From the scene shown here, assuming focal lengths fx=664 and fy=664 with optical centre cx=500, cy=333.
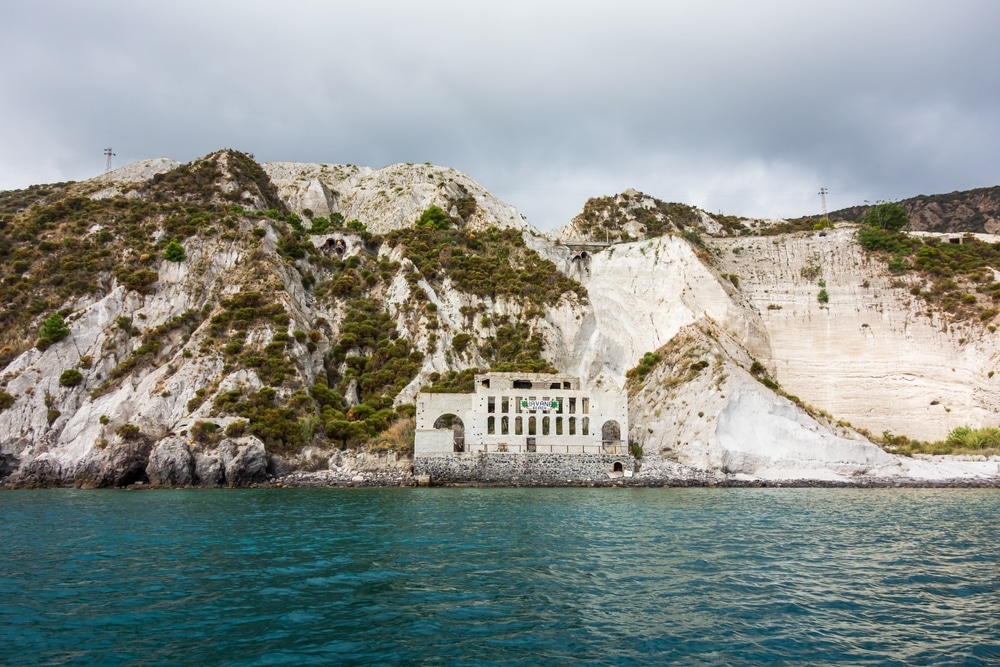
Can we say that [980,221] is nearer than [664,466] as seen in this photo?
No

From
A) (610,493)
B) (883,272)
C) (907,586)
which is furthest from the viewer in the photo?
(883,272)

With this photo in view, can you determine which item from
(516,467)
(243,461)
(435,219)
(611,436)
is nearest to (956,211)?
(435,219)

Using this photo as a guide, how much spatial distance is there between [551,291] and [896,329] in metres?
33.4

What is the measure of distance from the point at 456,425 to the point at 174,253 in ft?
108

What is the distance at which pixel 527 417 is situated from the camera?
51.6m

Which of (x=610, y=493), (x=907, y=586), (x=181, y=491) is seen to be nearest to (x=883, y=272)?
(x=610, y=493)

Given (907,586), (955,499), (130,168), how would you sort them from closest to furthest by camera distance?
(907,586) → (955,499) → (130,168)

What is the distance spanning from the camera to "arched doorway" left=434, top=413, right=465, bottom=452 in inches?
2057

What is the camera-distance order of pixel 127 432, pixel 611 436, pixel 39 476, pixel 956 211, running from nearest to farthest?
pixel 39 476 < pixel 127 432 < pixel 611 436 < pixel 956 211

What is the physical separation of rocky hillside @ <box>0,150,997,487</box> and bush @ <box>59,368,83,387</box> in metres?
0.34

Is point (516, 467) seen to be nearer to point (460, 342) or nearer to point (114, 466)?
point (460, 342)

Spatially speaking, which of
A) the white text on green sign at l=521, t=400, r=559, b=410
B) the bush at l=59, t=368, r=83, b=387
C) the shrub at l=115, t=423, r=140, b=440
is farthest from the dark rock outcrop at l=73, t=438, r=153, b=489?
the white text on green sign at l=521, t=400, r=559, b=410

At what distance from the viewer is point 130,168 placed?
109 meters

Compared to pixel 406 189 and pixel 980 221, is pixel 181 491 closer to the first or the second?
pixel 406 189
